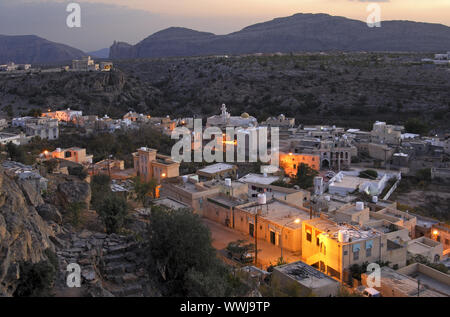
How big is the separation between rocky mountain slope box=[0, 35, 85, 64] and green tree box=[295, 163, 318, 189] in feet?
306

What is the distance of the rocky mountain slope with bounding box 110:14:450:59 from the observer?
10800 centimetres

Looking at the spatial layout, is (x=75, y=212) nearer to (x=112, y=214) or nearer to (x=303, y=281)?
(x=112, y=214)

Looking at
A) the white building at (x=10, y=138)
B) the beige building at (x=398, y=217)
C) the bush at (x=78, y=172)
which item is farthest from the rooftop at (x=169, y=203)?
the white building at (x=10, y=138)

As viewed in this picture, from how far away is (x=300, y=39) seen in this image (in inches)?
5049

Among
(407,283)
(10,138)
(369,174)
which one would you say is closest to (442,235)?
(407,283)

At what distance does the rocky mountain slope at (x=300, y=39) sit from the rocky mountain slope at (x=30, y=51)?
110 feet

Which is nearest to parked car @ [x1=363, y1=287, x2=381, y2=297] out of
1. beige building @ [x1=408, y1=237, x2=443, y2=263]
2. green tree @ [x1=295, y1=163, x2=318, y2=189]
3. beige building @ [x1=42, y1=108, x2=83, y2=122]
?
beige building @ [x1=408, y1=237, x2=443, y2=263]

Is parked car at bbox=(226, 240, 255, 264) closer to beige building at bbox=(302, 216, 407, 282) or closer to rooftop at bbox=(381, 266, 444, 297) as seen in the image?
beige building at bbox=(302, 216, 407, 282)

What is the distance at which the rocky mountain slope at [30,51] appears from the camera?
10595cm

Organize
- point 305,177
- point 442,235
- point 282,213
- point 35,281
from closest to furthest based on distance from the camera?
point 35,281, point 282,213, point 442,235, point 305,177

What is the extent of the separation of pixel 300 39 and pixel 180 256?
124755 mm

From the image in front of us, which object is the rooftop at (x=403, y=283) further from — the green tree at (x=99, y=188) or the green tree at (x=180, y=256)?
the green tree at (x=99, y=188)

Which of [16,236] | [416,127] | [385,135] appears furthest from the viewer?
[416,127]
